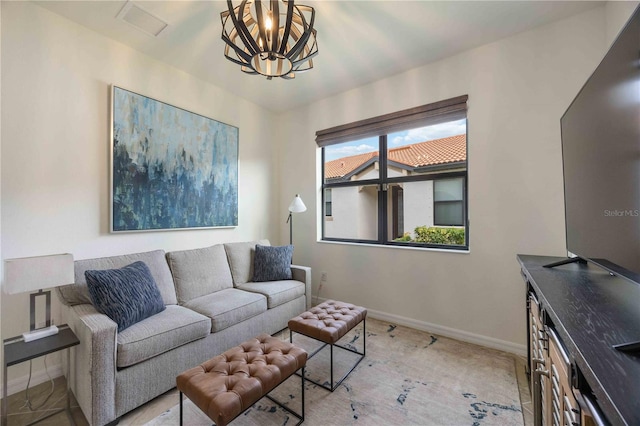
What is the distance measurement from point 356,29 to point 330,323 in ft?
7.68

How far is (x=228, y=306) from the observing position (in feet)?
7.20

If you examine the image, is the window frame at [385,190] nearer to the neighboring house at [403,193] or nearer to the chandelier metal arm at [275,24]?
the neighboring house at [403,193]

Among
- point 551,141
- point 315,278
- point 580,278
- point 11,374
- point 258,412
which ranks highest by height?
point 551,141

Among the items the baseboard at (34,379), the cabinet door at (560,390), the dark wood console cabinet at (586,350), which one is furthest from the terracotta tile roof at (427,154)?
the baseboard at (34,379)

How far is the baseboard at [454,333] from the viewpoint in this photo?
7.43 feet

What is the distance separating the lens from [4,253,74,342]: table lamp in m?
1.45

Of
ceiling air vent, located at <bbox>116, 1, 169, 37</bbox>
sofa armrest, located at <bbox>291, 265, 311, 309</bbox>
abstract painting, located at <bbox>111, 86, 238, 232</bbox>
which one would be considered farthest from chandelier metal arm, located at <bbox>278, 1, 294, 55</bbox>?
sofa armrest, located at <bbox>291, 265, 311, 309</bbox>

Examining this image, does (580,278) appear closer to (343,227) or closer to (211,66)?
(343,227)

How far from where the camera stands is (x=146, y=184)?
8.09 feet

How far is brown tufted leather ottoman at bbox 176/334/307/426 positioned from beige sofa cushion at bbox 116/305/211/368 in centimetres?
44

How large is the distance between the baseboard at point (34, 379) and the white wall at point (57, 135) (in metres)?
0.06

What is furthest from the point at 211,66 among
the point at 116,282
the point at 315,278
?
the point at 315,278

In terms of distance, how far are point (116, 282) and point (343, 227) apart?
2419 millimetres

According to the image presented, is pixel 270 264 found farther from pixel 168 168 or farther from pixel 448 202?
pixel 448 202
